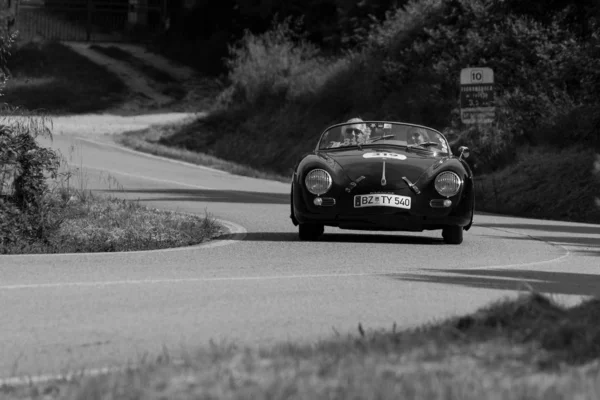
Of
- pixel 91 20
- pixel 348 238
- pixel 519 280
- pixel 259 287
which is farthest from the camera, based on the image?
pixel 91 20

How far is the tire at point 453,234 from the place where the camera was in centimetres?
1599

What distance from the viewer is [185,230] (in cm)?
1627

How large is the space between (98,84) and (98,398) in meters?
52.4

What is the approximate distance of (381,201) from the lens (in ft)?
49.9

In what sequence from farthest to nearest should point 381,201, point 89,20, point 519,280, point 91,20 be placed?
1. point 91,20
2. point 89,20
3. point 381,201
4. point 519,280

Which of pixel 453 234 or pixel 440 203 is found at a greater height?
pixel 440 203

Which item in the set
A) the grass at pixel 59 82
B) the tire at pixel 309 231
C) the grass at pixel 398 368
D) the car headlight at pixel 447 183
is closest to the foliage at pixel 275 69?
the grass at pixel 59 82

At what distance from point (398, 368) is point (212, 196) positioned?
1884cm

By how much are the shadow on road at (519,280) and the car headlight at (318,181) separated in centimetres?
301

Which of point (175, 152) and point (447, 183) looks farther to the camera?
point (175, 152)

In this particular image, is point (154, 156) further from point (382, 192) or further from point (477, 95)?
point (382, 192)

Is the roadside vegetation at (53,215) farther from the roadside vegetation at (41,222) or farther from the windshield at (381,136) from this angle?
the windshield at (381,136)

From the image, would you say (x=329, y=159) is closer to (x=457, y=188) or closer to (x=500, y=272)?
(x=457, y=188)

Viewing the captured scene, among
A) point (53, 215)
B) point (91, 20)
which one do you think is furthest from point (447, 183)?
point (91, 20)
